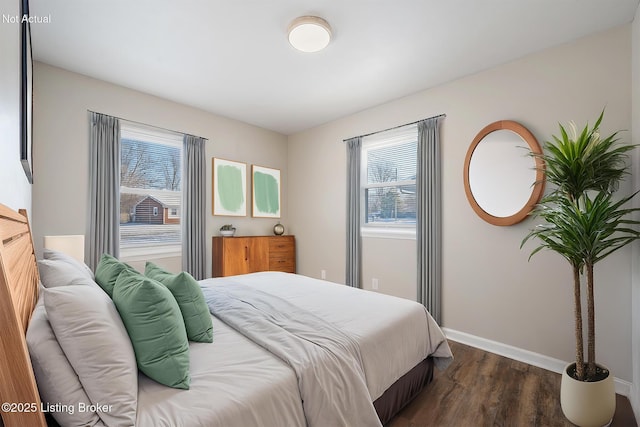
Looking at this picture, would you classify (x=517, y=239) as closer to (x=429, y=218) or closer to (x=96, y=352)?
(x=429, y=218)

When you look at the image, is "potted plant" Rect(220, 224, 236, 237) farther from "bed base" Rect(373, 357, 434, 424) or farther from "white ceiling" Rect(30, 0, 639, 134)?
"bed base" Rect(373, 357, 434, 424)

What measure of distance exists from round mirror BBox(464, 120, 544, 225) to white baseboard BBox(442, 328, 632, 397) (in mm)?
1152

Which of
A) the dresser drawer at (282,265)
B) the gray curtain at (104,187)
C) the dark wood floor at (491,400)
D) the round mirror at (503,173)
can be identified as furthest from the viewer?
the dresser drawer at (282,265)

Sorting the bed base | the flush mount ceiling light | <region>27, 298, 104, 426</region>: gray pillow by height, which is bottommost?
the bed base

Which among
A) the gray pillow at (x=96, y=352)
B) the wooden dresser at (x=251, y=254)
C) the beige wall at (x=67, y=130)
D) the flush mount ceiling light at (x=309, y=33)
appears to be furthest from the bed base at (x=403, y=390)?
the beige wall at (x=67, y=130)

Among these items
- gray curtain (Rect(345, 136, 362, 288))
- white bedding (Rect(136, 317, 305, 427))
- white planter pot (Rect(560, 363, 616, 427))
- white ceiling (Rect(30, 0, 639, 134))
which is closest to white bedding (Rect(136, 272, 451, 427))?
white bedding (Rect(136, 317, 305, 427))

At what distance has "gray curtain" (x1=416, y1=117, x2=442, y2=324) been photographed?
10.2 feet

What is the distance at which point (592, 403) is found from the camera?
166 centimetres

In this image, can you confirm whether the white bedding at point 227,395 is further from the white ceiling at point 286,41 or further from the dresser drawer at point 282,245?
the dresser drawer at point 282,245

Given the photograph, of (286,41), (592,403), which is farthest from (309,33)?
(592,403)

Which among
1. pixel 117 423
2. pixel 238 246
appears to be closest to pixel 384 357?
pixel 117 423

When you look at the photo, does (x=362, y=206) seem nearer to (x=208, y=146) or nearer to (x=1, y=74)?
(x=208, y=146)

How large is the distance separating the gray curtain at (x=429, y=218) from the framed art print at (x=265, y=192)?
7.89ft

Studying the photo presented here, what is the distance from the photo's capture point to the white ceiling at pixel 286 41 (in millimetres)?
2033
